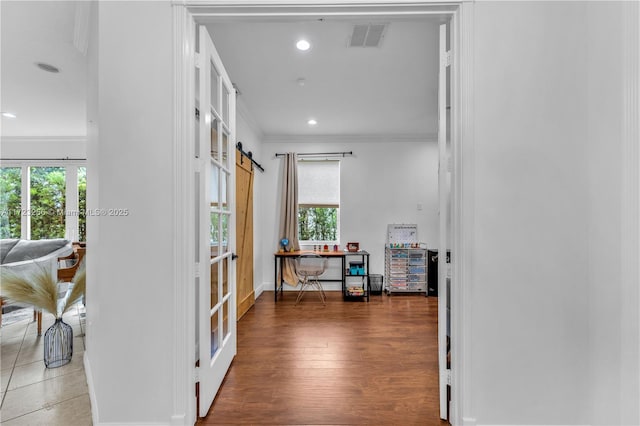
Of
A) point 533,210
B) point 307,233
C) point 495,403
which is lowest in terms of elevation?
point 495,403

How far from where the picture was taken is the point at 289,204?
5.01 m

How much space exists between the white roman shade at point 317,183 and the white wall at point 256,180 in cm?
71

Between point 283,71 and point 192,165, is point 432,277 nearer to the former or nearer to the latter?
point 283,71

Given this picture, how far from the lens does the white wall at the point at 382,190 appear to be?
5.21 m

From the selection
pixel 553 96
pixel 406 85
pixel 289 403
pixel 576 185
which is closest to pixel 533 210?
pixel 576 185

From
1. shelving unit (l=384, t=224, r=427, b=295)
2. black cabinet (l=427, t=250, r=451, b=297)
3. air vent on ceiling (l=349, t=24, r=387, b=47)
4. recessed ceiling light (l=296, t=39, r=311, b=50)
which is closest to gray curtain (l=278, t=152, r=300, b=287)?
shelving unit (l=384, t=224, r=427, b=295)

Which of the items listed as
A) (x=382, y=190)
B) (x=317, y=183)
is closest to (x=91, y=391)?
(x=317, y=183)

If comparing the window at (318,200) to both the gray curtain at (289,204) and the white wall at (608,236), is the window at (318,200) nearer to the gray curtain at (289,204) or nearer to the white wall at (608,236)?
the gray curtain at (289,204)

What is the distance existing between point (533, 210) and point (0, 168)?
7773 mm

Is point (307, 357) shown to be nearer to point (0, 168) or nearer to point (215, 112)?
point (215, 112)

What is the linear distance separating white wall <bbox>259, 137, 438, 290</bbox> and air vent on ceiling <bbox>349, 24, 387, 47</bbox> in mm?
2703

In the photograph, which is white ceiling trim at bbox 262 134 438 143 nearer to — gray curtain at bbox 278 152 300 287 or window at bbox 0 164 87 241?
gray curtain at bbox 278 152 300 287

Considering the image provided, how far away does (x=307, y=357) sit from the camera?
2539 mm

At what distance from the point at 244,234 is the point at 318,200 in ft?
5.63
